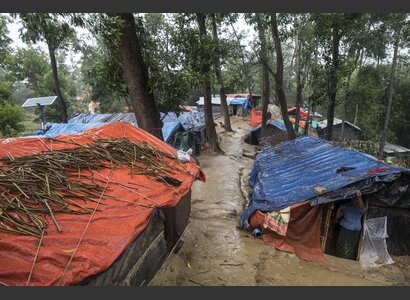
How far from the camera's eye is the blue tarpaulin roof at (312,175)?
6.86 metres

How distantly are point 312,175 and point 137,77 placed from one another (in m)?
5.89

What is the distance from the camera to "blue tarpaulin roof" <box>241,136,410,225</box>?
6.86 metres

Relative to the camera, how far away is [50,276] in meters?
2.85

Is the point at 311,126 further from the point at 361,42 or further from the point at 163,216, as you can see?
the point at 163,216

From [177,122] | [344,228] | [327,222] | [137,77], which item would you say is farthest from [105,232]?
[177,122]

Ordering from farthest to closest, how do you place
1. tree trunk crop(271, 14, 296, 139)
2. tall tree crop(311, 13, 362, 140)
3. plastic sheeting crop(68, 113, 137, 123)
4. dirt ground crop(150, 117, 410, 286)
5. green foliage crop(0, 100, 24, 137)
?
plastic sheeting crop(68, 113, 137, 123) → green foliage crop(0, 100, 24, 137) → tree trunk crop(271, 14, 296, 139) → tall tree crop(311, 13, 362, 140) → dirt ground crop(150, 117, 410, 286)

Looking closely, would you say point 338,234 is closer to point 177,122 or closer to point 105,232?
point 105,232

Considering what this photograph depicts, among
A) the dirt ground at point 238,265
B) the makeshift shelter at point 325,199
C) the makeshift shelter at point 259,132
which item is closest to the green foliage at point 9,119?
the dirt ground at point 238,265

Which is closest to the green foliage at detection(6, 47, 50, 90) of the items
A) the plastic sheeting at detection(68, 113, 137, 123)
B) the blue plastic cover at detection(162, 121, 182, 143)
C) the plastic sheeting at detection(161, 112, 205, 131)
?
the plastic sheeting at detection(68, 113, 137, 123)

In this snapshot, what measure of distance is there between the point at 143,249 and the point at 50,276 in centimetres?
193

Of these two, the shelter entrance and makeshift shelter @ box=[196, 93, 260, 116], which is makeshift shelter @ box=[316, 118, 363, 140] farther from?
the shelter entrance

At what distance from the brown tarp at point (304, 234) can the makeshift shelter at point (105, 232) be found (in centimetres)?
292

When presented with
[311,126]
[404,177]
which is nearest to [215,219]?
[404,177]

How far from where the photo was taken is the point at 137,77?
7.91m
